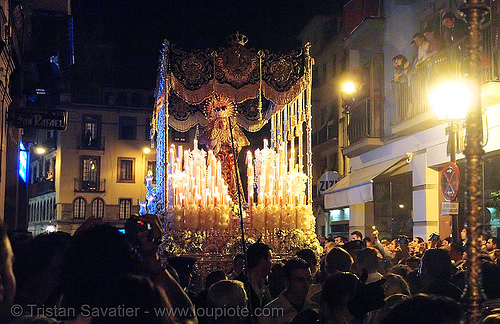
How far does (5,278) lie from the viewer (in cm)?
313

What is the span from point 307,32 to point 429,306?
36.3m

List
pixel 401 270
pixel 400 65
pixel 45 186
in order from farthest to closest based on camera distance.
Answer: pixel 45 186 → pixel 400 65 → pixel 401 270

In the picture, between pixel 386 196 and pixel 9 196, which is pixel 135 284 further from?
pixel 386 196

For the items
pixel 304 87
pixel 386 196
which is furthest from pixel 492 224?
pixel 386 196

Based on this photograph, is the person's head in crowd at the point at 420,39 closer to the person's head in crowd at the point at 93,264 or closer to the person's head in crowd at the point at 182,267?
the person's head in crowd at the point at 182,267

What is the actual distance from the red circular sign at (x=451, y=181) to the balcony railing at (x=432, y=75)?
2294mm

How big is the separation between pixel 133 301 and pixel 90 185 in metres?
52.1

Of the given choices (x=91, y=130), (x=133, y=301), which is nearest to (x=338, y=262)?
(x=133, y=301)

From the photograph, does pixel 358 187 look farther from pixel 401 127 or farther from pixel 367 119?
pixel 401 127

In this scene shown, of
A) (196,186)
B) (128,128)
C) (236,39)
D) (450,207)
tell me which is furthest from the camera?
(128,128)

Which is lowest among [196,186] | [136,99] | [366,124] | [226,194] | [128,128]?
[226,194]

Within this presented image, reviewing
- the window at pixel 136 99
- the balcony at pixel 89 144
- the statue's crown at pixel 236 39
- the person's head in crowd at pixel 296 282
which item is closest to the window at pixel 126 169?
the balcony at pixel 89 144

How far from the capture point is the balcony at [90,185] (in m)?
53.0

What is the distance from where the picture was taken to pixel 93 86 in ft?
180
